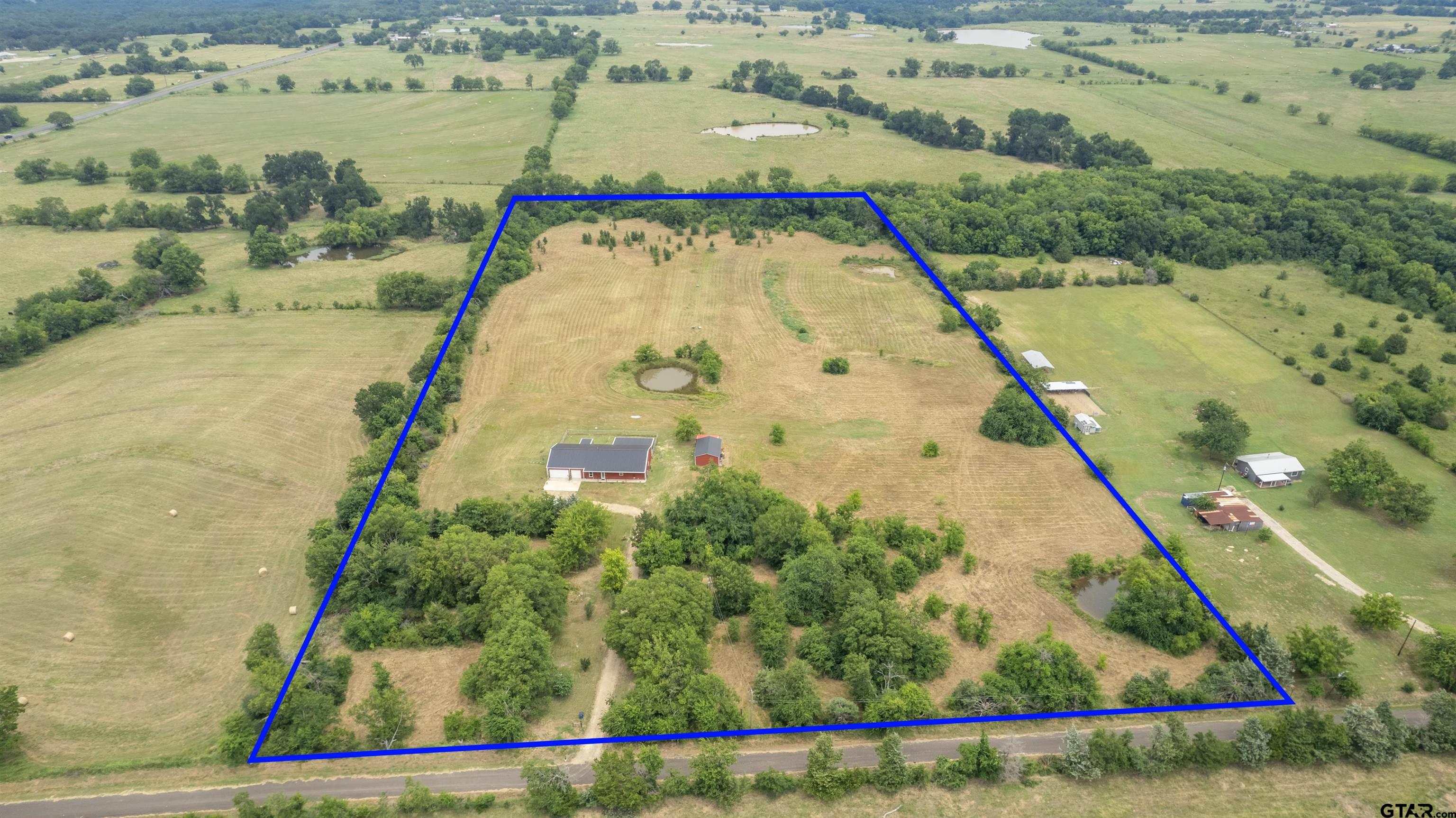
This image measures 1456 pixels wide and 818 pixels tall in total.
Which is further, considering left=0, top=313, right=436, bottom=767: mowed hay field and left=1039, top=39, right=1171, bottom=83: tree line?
left=1039, top=39, right=1171, bottom=83: tree line

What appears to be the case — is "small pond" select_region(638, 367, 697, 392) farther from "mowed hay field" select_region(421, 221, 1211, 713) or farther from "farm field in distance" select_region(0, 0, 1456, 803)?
"mowed hay field" select_region(421, 221, 1211, 713)

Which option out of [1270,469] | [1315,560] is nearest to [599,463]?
[1315,560]

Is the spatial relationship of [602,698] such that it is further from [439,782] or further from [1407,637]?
[1407,637]

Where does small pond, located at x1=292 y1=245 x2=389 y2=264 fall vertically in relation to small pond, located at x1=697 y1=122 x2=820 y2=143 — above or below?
below

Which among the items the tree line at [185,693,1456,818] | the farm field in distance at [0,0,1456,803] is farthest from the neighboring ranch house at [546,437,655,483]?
the tree line at [185,693,1456,818]

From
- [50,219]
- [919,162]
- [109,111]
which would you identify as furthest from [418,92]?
[919,162]

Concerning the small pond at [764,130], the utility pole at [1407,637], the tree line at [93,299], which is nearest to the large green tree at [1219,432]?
the utility pole at [1407,637]
